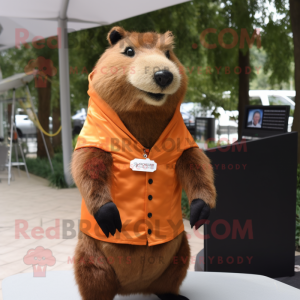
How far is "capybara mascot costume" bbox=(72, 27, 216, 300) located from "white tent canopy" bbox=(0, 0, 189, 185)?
9.29 feet

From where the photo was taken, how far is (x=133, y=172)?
1.53 meters

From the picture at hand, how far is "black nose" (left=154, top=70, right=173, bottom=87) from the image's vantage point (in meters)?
1.39

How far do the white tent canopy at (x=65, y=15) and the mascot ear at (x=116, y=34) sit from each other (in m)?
2.82

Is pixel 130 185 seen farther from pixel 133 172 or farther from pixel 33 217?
pixel 33 217

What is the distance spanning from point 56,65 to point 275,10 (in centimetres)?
455

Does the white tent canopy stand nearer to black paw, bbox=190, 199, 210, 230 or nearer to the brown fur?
the brown fur

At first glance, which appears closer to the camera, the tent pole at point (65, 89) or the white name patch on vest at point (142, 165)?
the white name patch on vest at point (142, 165)

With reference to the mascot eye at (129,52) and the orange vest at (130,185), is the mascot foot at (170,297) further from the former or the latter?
the mascot eye at (129,52)

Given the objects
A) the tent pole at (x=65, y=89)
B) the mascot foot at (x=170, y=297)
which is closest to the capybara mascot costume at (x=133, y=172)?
the mascot foot at (x=170, y=297)

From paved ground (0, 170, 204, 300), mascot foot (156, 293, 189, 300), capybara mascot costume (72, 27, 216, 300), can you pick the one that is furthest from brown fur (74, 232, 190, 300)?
paved ground (0, 170, 204, 300)

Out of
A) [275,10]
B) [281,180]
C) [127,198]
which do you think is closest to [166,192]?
[127,198]

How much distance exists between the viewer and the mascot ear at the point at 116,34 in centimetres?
164

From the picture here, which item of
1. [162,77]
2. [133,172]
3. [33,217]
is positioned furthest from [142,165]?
[33,217]

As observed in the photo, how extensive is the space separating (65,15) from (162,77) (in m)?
4.64
